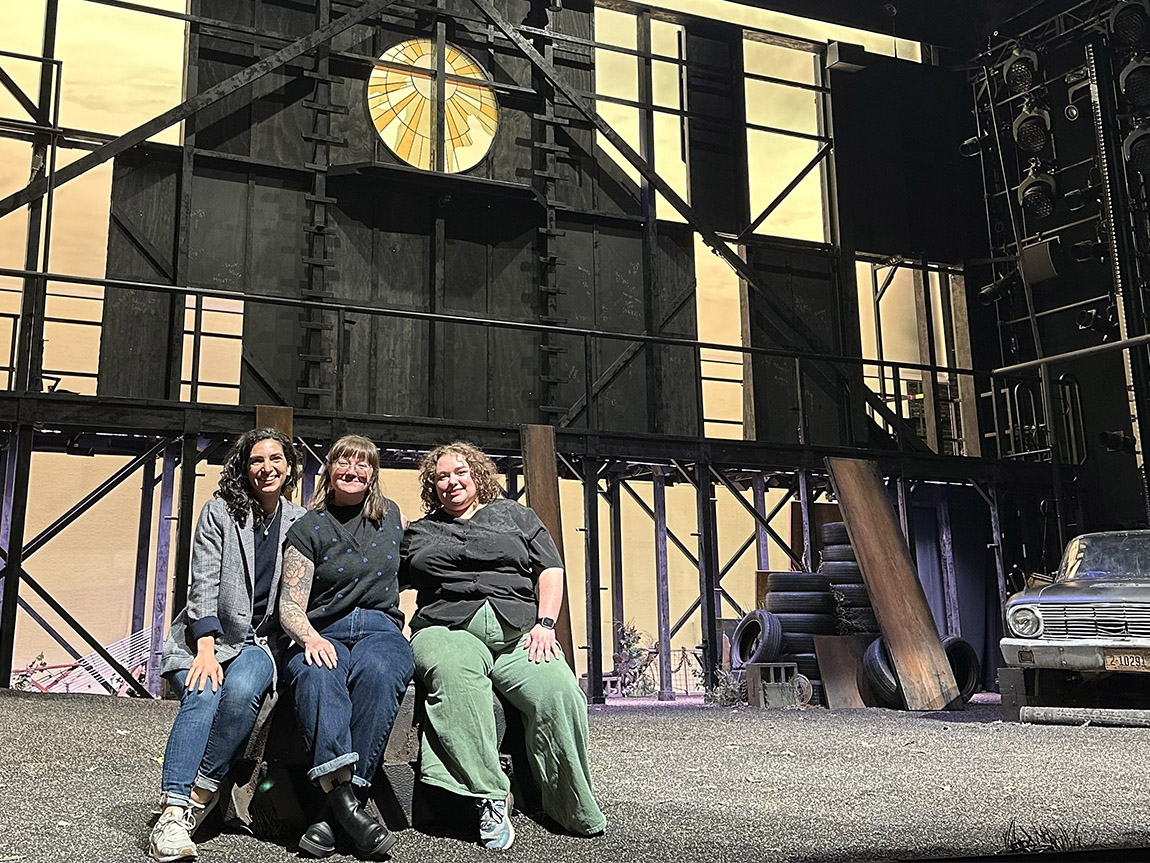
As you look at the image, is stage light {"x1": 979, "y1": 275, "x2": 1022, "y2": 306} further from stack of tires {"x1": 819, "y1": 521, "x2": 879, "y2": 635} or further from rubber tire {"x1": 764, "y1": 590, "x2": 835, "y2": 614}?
rubber tire {"x1": 764, "y1": 590, "x2": 835, "y2": 614}

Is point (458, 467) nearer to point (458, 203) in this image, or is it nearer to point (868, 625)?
point (868, 625)

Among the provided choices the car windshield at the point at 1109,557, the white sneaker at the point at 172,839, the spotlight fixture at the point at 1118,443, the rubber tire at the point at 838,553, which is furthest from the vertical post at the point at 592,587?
the white sneaker at the point at 172,839

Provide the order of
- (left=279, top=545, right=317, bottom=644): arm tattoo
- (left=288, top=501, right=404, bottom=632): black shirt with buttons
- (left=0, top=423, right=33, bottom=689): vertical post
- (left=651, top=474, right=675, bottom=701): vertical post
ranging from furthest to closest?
(left=651, top=474, right=675, bottom=701): vertical post, (left=0, top=423, right=33, bottom=689): vertical post, (left=288, top=501, right=404, bottom=632): black shirt with buttons, (left=279, top=545, right=317, bottom=644): arm tattoo

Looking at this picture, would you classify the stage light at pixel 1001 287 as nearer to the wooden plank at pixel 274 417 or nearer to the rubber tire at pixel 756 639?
A: the rubber tire at pixel 756 639

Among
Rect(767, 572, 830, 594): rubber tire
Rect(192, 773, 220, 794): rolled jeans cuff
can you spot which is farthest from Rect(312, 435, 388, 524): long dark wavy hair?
Rect(767, 572, 830, 594): rubber tire

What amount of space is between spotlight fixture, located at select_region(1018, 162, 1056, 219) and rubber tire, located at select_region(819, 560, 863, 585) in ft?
22.6

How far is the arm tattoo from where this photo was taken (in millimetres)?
3838

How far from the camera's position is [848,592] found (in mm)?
11008

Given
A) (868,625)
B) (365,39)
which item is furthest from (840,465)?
(365,39)

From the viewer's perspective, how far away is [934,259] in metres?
16.3

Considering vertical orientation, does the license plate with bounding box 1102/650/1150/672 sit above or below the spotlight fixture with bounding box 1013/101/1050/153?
below

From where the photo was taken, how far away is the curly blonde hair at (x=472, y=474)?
14.5 ft

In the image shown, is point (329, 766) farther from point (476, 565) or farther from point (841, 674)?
point (841, 674)

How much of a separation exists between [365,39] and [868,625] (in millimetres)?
8928
